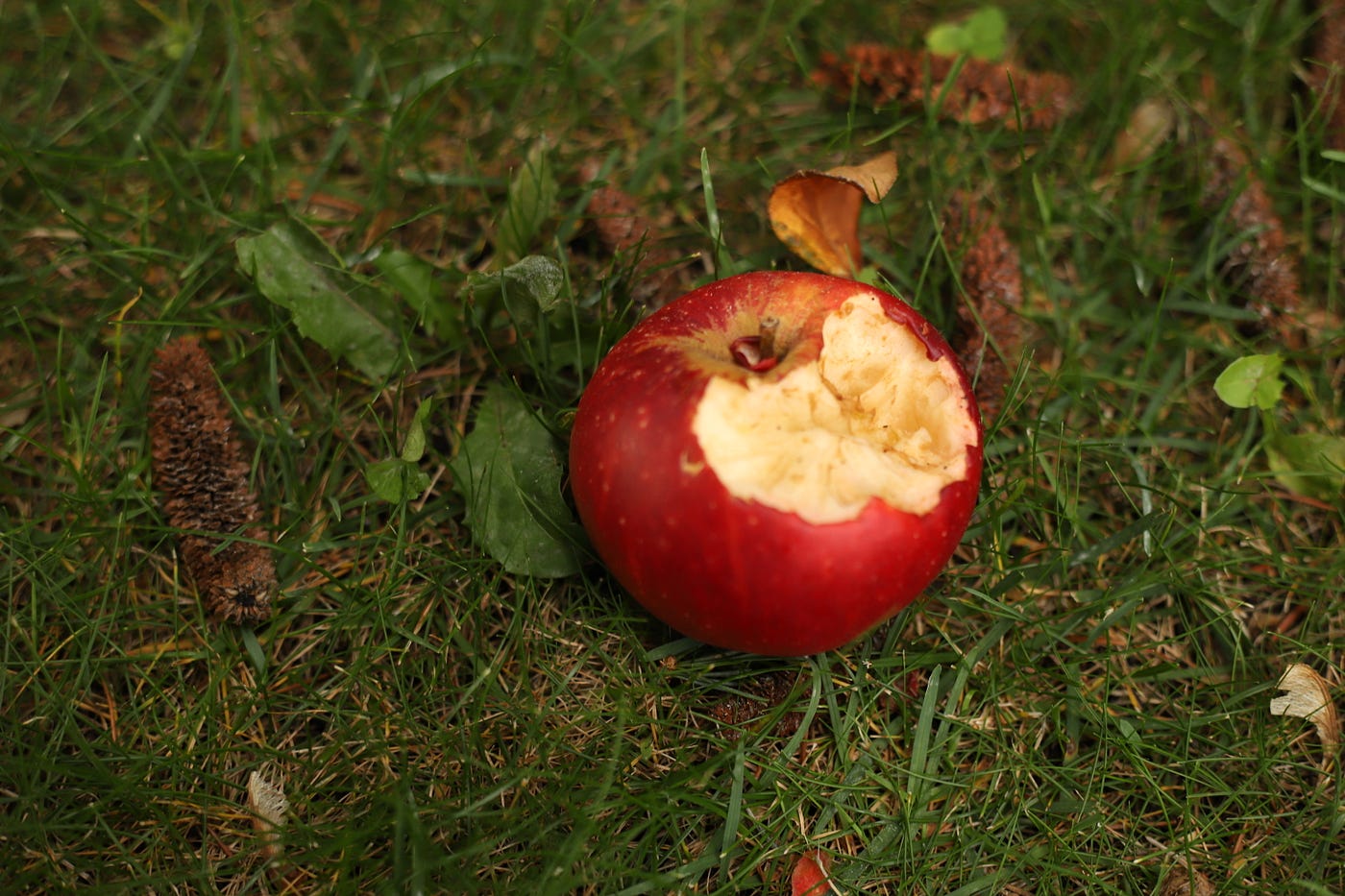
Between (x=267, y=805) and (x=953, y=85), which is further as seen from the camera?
(x=953, y=85)

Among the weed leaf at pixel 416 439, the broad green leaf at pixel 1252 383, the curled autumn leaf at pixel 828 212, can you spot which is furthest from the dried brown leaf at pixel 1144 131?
the weed leaf at pixel 416 439

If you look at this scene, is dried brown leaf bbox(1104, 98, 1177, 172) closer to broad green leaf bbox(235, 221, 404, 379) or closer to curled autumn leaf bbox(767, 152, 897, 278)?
curled autumn leaf bbox(767, 152, 897, 278)

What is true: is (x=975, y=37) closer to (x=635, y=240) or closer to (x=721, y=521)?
(x=635, y=240)

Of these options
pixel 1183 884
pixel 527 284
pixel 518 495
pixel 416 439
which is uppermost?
pixel 527 284

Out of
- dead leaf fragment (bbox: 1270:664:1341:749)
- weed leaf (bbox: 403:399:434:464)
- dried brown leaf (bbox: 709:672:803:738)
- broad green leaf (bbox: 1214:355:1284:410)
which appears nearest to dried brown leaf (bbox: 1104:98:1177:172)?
broad green leaf (bbox: 1214:355:1284:410)

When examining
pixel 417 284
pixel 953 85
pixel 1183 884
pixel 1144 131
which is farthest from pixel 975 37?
pixel 1183 884

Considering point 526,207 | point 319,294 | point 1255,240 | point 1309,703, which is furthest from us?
point 1255,240
